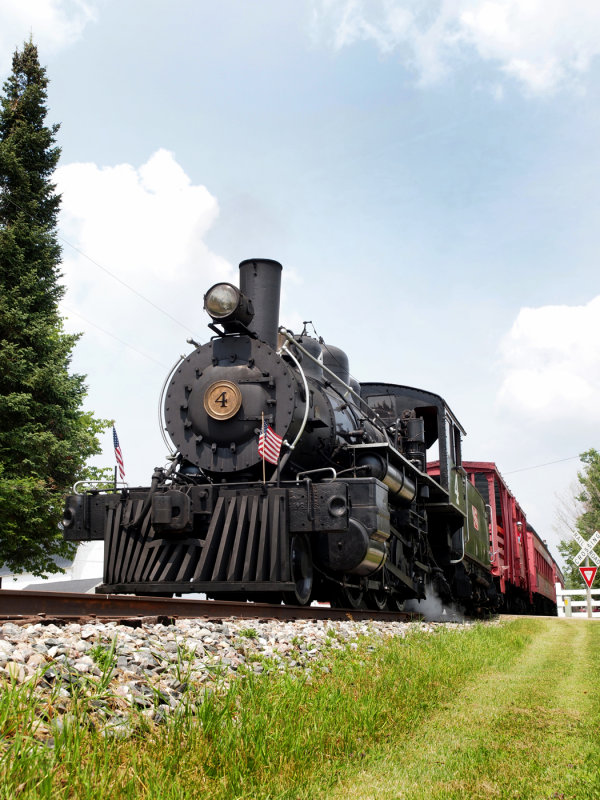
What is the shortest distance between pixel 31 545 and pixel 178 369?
1040 centimetres

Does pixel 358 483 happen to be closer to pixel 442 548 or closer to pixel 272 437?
pixel 272 437

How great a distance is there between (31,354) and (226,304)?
10.3m

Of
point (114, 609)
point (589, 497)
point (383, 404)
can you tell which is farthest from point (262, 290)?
point (589, 497)

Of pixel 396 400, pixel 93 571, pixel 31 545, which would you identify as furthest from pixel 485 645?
pixel 93 571

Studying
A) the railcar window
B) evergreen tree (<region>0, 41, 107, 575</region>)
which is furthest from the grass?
evergreen tree (<region>0, 41, 107, 575</region>)

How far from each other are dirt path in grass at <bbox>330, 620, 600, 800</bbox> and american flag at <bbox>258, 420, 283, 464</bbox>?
3365 millimetres

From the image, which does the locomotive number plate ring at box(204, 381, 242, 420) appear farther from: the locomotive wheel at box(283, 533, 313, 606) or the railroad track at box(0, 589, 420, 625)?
the railroad track at box(0, 589, 420, 625)

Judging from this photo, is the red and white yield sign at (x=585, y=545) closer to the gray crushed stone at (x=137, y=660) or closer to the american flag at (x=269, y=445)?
the american flag at (x=269, y=445)

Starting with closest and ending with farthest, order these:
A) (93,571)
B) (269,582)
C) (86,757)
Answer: (86,757) < (269,582) < (93,571)

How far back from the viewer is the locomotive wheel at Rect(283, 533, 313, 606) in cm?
788

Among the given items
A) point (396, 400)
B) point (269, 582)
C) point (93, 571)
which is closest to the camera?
point (269, 582)

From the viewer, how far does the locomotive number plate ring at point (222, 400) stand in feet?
27.1

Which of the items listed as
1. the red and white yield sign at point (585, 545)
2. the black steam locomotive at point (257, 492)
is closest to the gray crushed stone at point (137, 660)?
the black steam locomotive at point (257, 492)

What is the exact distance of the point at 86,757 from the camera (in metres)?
2.33
